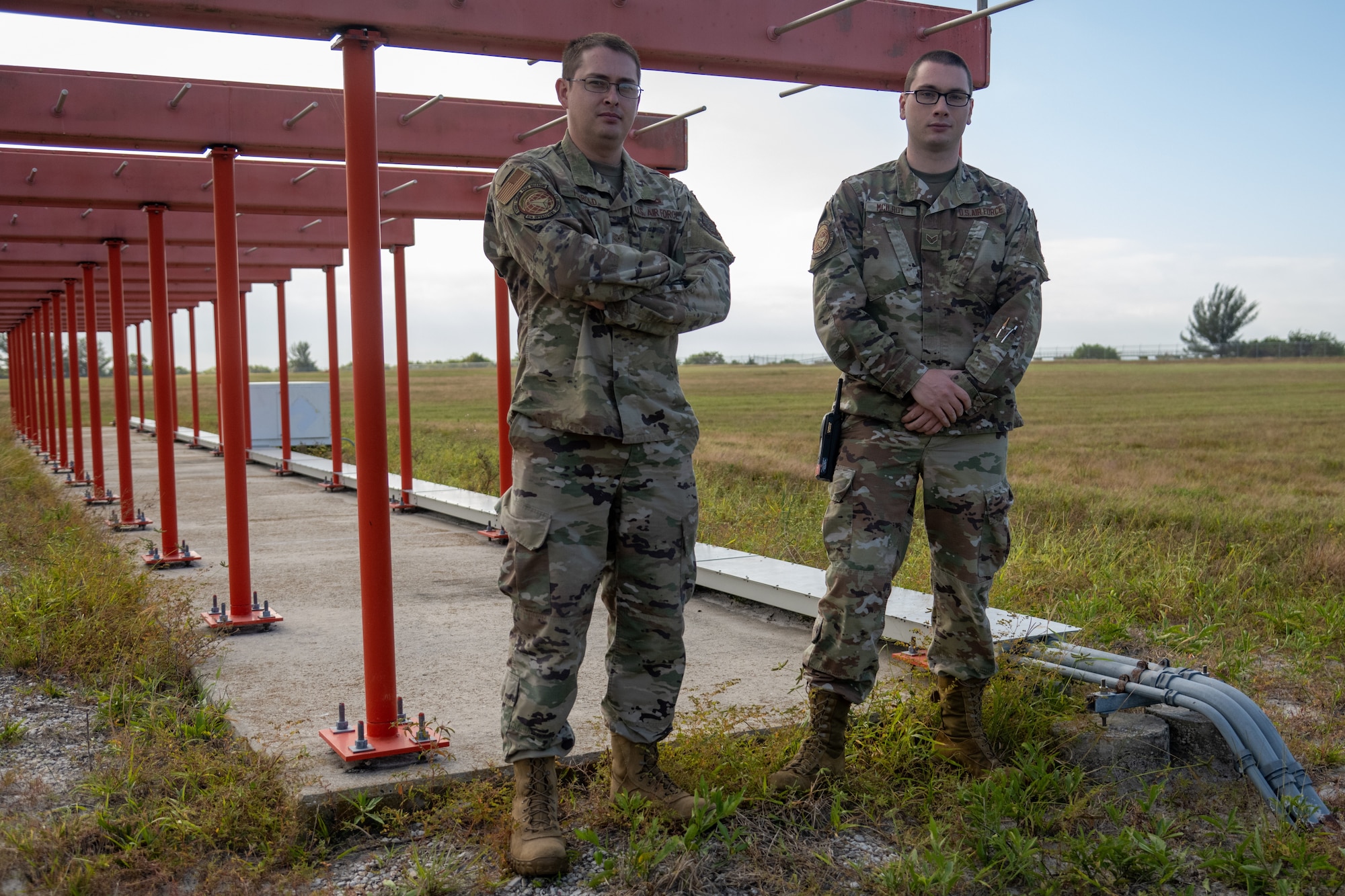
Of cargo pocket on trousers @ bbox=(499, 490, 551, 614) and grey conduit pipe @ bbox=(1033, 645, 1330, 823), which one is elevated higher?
cargo pocket on trousers @ bbox=(499, 490, 551, 614)

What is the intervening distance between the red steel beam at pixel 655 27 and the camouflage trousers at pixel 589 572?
5.51ft

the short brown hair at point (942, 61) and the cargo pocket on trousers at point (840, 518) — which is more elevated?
the short brown hair at point (942, 61)

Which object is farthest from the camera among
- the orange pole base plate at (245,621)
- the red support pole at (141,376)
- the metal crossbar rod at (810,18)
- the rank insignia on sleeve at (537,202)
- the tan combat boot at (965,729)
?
the red support pole at (141,376)

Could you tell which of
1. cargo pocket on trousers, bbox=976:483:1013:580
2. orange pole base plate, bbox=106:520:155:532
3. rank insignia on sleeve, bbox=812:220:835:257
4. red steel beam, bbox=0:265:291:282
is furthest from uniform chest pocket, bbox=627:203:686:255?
red steel beam, bbox=0:265:291:282

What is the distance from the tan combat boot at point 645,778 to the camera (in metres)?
3.02

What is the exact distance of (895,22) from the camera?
4641 millimetres

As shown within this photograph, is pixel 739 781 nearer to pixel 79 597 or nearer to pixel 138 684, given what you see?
pixel 138 684

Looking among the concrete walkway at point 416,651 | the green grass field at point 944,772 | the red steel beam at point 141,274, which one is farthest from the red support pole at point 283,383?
the concrete walkway at point 416,651

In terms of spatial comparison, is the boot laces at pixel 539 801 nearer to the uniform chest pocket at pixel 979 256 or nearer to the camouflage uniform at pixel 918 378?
the camouflage uniform at pixel 918 378

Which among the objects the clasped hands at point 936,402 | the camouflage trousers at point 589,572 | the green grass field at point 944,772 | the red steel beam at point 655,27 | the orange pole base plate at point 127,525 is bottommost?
the green grass field at point 944,772

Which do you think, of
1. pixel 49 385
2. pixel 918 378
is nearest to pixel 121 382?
pixel 918 378

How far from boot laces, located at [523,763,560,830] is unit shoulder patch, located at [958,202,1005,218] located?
2.11 m

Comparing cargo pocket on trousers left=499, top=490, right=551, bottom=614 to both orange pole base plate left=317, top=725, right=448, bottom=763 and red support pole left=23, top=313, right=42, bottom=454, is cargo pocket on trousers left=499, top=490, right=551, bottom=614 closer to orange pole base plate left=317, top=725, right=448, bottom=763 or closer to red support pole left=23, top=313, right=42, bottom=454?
orange pole base plate left=317, top=725, right=448, bottom=763

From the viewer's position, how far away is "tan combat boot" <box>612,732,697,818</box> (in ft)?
9.91
